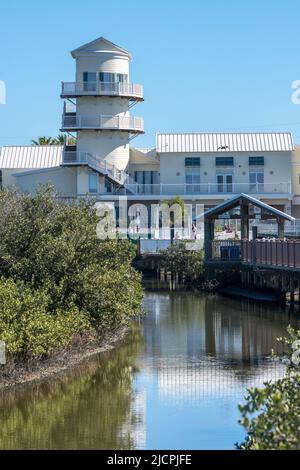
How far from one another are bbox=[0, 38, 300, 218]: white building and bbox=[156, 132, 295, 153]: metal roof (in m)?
0.07

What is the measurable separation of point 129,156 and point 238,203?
88.0ft

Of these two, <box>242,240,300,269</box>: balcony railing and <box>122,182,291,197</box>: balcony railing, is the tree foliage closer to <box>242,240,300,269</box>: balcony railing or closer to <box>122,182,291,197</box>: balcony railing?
<box>242,240,300,269</box>: balcony railing

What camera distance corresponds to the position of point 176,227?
67.9 m

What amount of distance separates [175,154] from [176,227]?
8766mm

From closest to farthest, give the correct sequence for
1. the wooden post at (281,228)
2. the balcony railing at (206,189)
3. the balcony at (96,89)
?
the wooden post at (281,228) < the balcony at (96,89) < the balcony railing at (206,189)

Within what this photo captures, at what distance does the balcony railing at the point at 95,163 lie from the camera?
7294cm

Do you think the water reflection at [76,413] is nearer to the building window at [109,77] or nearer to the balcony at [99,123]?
the balcony at [99,123]

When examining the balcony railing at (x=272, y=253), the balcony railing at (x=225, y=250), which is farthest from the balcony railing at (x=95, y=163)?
the balcony railing at (x=272, y=253)

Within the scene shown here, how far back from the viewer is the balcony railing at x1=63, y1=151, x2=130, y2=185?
72.9 m

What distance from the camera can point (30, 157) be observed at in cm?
8075

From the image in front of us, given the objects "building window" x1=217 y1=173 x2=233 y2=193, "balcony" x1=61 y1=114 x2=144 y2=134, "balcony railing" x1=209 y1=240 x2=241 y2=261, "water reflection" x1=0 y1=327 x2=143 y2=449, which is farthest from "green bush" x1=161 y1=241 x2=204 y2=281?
"water reflection" x1=0 y1=327 x2=143 y2=449
